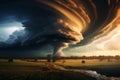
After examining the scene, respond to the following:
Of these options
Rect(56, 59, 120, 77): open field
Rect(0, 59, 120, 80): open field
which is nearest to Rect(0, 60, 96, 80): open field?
Rect(0, 59, 120, 80): open field

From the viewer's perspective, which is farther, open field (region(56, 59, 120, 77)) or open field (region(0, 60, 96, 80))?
open field (region(56, 59, 120, 77))

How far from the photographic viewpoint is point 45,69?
9.20 m

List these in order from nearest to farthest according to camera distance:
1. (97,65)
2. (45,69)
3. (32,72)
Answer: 1. (32,72)
2. (45,69)
3. (97,65)

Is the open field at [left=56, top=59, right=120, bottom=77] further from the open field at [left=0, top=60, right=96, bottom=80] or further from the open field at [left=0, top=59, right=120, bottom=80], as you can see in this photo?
the open field at [left=0, top=60, right=96, bottom=80]

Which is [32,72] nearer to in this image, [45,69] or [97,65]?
[45,69]

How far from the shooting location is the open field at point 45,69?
8992 millimetres

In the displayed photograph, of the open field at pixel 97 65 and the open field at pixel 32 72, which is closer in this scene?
the open field at pixel 32 72

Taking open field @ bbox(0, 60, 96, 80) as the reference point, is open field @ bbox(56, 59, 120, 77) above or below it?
above

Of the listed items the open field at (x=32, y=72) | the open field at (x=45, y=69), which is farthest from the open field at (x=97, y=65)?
the open field at (x=32, y=72)

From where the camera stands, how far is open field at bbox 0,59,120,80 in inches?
354

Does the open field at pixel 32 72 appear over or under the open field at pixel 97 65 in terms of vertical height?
under

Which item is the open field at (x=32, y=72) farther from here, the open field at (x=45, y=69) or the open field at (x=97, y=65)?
the open field at (x=97, y=65)

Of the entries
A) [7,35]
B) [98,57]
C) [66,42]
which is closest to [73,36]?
[66,42]

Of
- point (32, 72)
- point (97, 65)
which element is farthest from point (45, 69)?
point (97, 65)
